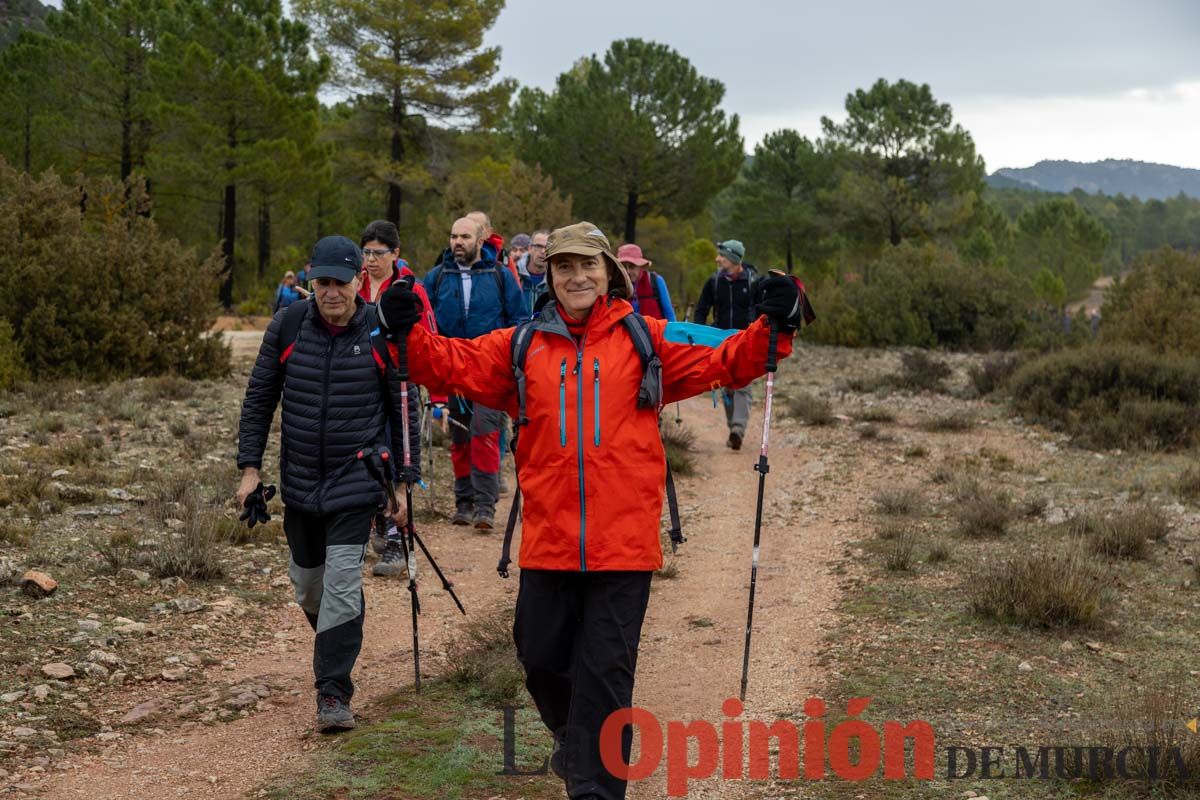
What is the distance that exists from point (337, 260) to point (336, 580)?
1.48 metres

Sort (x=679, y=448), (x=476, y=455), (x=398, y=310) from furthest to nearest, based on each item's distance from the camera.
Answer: (x=679, y=448), (x=476, y=455), (x=398, y=310)

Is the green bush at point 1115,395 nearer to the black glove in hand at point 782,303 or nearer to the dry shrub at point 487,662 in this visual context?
the dry shrub at point 487,662

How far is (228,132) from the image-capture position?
36250mm

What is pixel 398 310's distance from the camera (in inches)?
174

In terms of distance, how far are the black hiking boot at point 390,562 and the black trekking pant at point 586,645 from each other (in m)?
4.28

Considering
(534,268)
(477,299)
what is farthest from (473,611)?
(534,268)

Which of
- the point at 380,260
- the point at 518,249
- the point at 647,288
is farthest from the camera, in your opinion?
the point at 518,249

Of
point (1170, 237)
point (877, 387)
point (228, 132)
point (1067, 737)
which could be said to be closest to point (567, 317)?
point (1067, 737)

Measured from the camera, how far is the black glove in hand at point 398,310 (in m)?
4.40

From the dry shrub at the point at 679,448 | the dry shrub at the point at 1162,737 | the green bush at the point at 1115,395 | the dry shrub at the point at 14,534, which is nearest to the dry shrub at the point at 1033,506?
the green bush at the point at 1115,395

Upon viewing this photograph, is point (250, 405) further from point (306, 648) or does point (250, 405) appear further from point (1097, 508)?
point (1097, 508)

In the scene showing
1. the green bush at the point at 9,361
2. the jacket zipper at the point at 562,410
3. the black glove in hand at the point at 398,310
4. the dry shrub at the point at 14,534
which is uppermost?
the black glove in hand at the point at 398,310

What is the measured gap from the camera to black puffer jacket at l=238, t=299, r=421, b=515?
5461mm

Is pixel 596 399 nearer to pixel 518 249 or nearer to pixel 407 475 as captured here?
pixel 407 475
